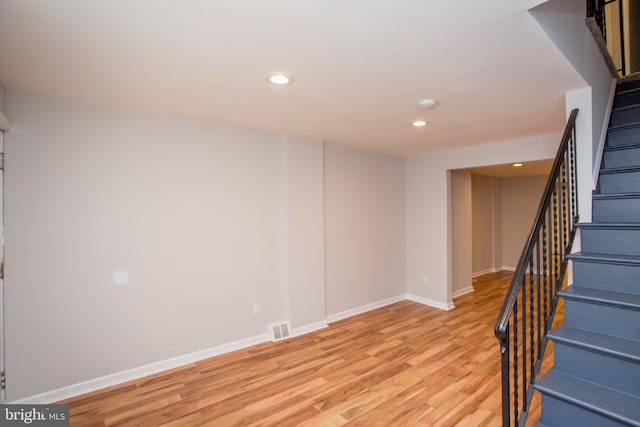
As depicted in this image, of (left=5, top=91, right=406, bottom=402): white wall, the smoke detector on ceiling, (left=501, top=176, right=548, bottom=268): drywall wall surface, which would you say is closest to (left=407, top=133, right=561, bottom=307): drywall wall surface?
(left=5, top=91, right=406, bottom=402): white wall

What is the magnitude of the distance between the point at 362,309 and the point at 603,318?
297cm

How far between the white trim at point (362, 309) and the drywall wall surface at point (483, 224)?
2.72m

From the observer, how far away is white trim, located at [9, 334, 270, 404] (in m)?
2.32

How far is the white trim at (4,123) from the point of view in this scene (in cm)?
202

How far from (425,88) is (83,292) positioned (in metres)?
3.06

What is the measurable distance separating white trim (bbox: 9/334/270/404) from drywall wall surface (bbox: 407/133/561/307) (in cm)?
271

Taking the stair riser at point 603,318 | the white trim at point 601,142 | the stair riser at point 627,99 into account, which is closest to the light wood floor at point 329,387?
the stair riser at point 603,318

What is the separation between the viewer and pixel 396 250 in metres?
4.93

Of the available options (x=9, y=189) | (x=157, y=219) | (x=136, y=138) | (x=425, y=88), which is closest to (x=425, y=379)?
(x=425, y=88)

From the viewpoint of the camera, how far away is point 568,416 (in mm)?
1584

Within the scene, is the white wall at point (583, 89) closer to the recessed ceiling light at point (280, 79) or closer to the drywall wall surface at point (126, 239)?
the recessed ceiling light at point (280, 79)

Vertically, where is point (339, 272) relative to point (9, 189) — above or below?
below

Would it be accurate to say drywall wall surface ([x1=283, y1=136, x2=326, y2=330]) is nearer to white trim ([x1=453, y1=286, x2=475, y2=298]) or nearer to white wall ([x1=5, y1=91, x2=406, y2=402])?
white wall ([x1=5, y1=91, x2=406, y2=402])

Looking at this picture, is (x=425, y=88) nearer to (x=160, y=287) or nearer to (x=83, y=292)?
(x=160, y=287)
